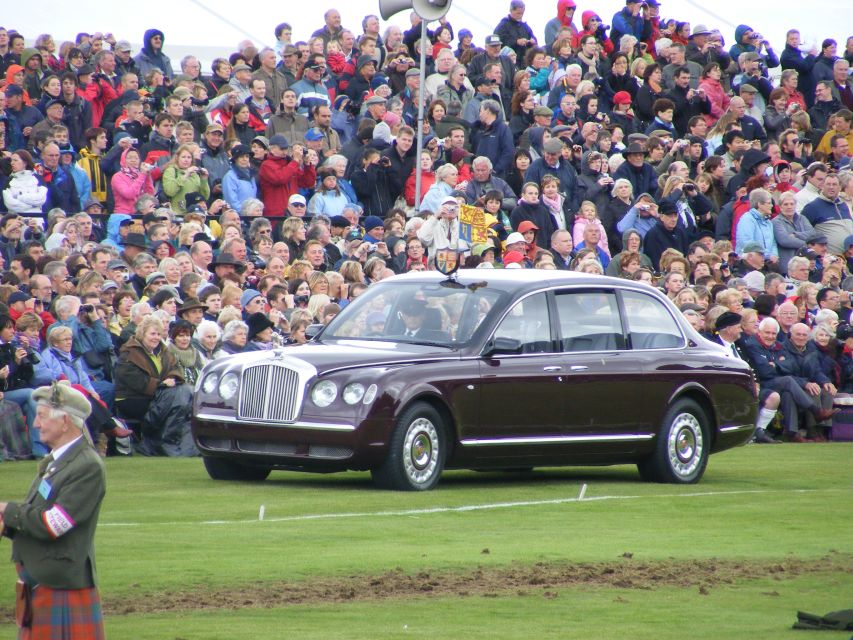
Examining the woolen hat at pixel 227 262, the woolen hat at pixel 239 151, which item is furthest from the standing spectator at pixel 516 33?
the woolen hat at pixel 227 262

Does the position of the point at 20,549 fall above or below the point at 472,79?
below

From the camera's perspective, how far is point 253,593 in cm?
1082

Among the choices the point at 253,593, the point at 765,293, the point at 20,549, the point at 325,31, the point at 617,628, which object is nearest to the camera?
the point at 20,549

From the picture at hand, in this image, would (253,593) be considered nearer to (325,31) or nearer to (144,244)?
(144,244)

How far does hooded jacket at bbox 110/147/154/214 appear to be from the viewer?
23.3m

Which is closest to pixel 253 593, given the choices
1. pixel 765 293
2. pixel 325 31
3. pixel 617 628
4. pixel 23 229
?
pixel 617 628

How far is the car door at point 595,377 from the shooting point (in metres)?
16.9

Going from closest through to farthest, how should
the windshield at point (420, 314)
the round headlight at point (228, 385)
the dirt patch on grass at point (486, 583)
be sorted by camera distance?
the dirt patch on grass at point (486, 583) → the round headlight at point (228, 385) → the windshield at point (420, 314)

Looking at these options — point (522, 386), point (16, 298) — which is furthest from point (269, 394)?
point (16, 298)

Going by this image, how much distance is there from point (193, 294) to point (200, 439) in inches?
187

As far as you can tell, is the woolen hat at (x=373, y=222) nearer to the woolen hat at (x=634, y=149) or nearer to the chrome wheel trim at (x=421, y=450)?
the woolen hat at (x=634, y=149)

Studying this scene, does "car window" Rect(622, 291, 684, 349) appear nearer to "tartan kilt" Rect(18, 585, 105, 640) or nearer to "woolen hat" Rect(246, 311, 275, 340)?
"woolen hat" Rect(246, 311, 275, 340)

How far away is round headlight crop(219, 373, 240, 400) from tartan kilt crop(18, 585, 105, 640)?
26.7ft

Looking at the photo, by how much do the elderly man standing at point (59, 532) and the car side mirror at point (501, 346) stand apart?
8.56 metres
